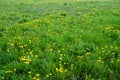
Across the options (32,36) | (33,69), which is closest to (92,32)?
(32,36)

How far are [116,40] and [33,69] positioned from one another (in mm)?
4011

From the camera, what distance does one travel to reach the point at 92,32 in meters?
10.9

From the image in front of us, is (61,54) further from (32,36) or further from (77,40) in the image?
(32,36)

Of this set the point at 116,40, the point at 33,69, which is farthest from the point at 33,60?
the point at 116,40

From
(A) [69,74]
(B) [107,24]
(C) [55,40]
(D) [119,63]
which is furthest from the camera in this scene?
(B) [107,24]

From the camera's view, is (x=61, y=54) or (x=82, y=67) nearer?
(x=82, y=67)

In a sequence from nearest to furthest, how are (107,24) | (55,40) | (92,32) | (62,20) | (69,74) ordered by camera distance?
1. (69,74)
2. (55,40)
3. (92,32)
4. (107,24)
5. (62,20)

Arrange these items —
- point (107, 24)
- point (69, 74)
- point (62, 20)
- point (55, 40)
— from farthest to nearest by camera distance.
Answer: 1. point (62, 20)
2. point (107, 24)
3. point (55, 40)
4. point (69, 74)

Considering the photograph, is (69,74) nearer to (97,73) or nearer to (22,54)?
(97,73)

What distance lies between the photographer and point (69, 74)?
7027mm

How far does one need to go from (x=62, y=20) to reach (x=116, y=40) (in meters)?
4.46

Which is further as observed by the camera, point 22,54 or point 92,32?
point 92,32

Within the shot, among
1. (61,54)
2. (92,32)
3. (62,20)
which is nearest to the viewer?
(61,54)

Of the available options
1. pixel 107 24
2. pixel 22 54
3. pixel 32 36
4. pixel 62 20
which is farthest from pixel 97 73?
pixel 62 20
